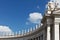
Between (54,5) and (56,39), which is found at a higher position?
(54,5)

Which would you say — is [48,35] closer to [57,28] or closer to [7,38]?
[57,28]

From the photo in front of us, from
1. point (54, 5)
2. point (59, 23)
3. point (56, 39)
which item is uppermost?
point (54, 5)

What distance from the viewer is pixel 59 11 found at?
275 feet

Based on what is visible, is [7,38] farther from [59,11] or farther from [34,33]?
[59,11]

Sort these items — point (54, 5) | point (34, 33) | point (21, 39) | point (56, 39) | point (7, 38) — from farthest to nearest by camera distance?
point (7, 38), point (21, 39), point (34, 33), point (54, 5), point (56, 39)

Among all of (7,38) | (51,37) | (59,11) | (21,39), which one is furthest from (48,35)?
(7,38)

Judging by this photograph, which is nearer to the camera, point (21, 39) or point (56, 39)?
point (56, 39)

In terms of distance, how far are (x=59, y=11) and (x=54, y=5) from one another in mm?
7125

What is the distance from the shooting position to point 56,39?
81750mm

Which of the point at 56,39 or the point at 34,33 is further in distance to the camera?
the point at 34,33

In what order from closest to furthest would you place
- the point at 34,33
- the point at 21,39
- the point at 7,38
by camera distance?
the point at 34,33 → the point at 21,39 → the point at 7,38

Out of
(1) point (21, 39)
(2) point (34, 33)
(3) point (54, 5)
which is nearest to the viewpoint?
(3) point (54, 5)

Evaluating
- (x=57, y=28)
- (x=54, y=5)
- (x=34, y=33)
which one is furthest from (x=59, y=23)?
(x=34, y=33)

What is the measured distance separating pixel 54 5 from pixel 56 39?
1511cm
